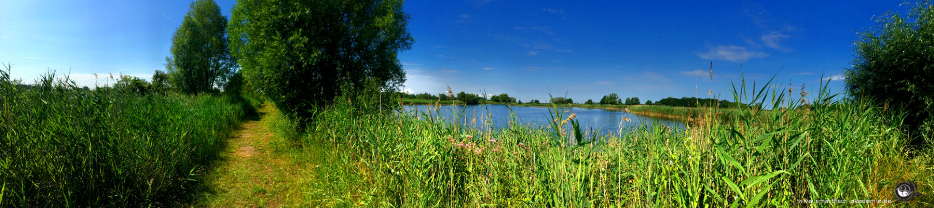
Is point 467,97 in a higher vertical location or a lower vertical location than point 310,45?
lower

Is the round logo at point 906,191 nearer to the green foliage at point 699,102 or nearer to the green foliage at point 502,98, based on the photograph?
the green foliage at point 699,102

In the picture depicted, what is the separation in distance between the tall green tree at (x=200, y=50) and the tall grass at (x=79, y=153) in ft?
73.5

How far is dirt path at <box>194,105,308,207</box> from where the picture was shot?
475cm

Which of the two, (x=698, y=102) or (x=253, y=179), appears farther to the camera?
(x=253, y=179)

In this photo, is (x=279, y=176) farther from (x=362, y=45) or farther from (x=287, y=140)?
(x=362, y=45)

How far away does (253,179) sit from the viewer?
5777 millimetres

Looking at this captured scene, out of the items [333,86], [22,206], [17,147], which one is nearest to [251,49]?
[333,86]

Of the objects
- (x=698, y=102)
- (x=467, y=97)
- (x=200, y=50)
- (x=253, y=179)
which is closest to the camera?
(x=698, y=102)

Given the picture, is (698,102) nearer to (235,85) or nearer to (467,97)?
(467,97)

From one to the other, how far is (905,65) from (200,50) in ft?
109

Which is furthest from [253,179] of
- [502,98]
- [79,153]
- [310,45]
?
[310,45]

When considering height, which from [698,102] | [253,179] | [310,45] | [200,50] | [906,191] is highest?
[200,50]

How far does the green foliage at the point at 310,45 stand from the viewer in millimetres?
9805

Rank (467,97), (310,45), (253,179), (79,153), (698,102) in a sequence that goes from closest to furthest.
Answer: (698,102) < (79,153) < (467,97) < (253,179) < (310,45)
